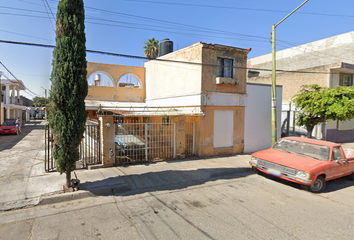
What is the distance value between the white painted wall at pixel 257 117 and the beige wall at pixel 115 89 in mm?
8825

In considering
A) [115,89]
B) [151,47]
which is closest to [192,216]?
[115,89]

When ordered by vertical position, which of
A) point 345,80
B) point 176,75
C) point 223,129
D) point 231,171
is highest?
point 345,80

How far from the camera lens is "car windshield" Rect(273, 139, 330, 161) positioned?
23.2 feet

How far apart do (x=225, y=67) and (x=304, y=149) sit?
5729 millimetres

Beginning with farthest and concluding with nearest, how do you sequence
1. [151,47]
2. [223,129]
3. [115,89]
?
[151,47]
[115,89]
[223,129]

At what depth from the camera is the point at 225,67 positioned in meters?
11.2

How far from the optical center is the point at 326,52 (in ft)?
70.7

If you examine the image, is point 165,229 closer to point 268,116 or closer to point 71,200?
point 71,200

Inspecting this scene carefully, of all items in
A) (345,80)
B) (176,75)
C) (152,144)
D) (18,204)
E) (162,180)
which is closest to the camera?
(18,204)

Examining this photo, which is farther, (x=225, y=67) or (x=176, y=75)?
(x=176, y=75)

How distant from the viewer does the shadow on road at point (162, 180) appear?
6.14 meters

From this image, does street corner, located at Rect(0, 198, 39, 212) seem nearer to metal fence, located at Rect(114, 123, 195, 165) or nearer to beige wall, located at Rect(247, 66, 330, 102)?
metal fence, located at Rect(114, 123, 195, 165)

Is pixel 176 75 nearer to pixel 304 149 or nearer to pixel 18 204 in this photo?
pixel 304 149

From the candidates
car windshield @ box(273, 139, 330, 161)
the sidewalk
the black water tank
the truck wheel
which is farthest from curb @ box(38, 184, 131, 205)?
the black water tank
